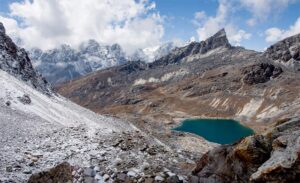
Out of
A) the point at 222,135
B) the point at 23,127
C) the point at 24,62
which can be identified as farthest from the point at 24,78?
the point at 222,135

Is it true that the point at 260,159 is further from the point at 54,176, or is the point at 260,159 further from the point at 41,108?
the point at 41,108

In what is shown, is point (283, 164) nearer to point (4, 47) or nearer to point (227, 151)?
point (227, 151)

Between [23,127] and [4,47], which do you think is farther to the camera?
[4,47]

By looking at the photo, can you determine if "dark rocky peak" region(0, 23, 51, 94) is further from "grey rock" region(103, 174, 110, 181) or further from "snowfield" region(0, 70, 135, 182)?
"grey rock" region(103, 174, 110, 181)

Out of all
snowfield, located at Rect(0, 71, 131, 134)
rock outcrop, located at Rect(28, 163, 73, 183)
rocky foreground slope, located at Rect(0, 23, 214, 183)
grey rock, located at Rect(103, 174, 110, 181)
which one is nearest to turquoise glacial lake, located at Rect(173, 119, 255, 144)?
snowfield, located at Rect(0, 71, 131, 134)

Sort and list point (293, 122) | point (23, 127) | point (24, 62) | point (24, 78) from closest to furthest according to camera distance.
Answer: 1. point (293, 122)
2. point (23, 127)
3. point (24, 78)
4. point (24, 62)

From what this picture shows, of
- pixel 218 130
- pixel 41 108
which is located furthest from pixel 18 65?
pixel 218 130
